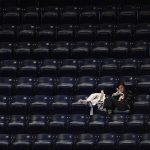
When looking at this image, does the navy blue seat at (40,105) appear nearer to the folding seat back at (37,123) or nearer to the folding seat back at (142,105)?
the folding seat back at (37,123)

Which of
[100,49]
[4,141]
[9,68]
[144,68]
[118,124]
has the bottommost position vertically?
[4,141]

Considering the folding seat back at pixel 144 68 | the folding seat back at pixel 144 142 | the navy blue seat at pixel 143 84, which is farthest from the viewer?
the folding seat back at pixel 144 68

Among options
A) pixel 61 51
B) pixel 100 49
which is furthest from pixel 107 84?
pixel 61 51

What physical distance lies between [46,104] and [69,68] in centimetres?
87

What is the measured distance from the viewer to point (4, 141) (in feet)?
32.3

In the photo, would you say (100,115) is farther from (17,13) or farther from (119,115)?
(17,13)

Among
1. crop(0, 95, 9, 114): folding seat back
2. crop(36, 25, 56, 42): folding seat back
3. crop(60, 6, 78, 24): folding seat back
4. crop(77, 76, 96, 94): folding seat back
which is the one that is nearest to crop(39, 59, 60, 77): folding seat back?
crop(77, 76, 96, 94): folding seat back

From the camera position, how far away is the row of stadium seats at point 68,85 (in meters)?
10.2

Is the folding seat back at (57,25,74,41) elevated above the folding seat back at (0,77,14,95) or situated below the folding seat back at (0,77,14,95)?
above

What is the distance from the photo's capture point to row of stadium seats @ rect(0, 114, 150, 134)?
9.79 metres

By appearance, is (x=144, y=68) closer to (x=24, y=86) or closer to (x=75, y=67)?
(x=75, y=67)

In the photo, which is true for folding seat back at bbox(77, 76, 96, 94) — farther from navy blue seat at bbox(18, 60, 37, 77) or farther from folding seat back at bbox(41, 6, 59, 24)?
folding seat back at bbox(41, 6, 59, 24)

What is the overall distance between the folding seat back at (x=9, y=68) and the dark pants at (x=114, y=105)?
195 centimetres

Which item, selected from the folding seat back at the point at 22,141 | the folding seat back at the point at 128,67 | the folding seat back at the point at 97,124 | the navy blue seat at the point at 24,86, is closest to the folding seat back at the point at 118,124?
the folding seat back at the point at 97,124
